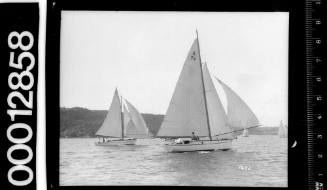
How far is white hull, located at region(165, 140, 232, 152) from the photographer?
2180 mm

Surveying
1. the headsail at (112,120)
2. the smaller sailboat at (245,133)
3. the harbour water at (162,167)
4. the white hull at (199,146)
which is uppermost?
the headsail at (112,120)

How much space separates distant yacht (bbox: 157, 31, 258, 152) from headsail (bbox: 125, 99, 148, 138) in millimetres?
72

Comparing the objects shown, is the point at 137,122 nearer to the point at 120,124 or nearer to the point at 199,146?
the point at 120,124

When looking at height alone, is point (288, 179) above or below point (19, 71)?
below

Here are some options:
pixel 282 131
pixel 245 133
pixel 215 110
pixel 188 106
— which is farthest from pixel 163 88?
pixel 282 131

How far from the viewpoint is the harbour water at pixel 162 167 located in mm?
2135

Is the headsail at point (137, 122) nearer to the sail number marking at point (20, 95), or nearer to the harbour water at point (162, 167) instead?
the harbour water at point (162, 167)

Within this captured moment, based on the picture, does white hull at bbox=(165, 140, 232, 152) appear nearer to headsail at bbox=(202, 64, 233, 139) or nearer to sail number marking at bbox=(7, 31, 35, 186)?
headsail at bbox=(202, 64, 233, 139)

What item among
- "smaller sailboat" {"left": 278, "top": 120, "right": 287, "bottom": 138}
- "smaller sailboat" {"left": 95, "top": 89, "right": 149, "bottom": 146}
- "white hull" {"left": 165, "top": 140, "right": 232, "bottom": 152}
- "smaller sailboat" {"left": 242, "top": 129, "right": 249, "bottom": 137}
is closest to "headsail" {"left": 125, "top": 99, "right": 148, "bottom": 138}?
"smaller sailboat" {"left": 95, "top": 89, "right": 149, "bottom": 146}

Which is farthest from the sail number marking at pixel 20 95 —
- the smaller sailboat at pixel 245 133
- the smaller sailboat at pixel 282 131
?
the smaller sailboat at pixel 282 131
